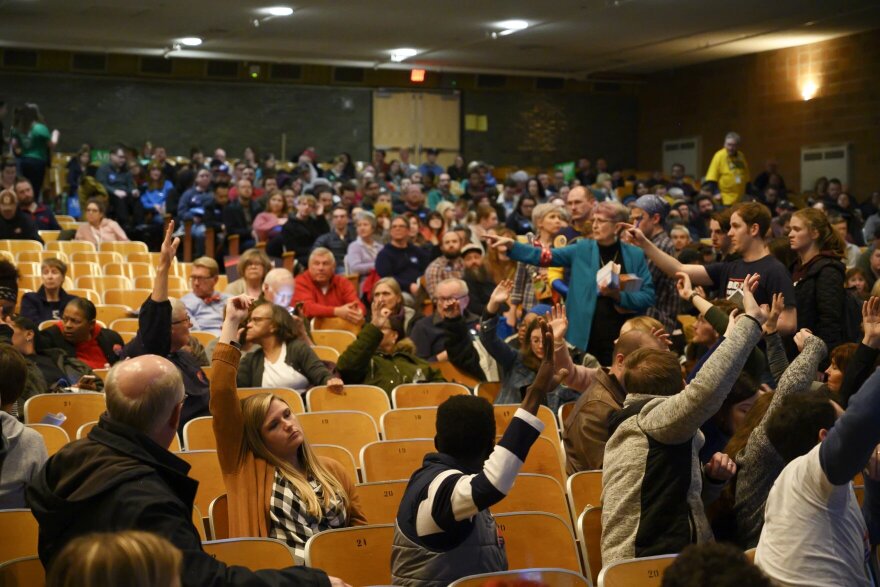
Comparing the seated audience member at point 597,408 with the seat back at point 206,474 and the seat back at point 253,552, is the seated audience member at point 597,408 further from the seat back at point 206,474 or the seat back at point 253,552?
the seat back at point 206,474

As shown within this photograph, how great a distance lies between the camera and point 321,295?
23.1 feet

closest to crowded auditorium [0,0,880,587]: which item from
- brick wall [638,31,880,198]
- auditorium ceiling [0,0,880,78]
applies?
auditorium ceiling [0,0,880,78]

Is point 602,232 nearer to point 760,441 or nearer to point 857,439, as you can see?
point 760,441

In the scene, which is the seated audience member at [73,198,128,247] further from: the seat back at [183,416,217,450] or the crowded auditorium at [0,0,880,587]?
the seat back at [183,416,217,450]

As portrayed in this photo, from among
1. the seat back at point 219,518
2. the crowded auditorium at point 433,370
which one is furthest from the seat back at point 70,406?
the seat back at point 219,518

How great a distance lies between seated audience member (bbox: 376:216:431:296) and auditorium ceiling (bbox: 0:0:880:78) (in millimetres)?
5348

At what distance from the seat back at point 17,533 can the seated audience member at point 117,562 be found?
A: 143 cm

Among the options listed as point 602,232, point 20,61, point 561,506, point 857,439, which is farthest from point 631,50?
point 857,439

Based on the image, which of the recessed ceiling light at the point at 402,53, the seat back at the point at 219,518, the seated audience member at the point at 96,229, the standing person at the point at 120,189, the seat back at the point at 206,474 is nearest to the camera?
the seat back at the point at 219,518

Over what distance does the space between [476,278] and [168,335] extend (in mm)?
4069

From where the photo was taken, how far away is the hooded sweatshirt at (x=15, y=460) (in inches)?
122

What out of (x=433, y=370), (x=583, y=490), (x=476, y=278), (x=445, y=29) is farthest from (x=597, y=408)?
(x=445, y=29)

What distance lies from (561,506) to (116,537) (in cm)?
225

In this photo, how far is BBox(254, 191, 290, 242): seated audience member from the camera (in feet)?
38.0
